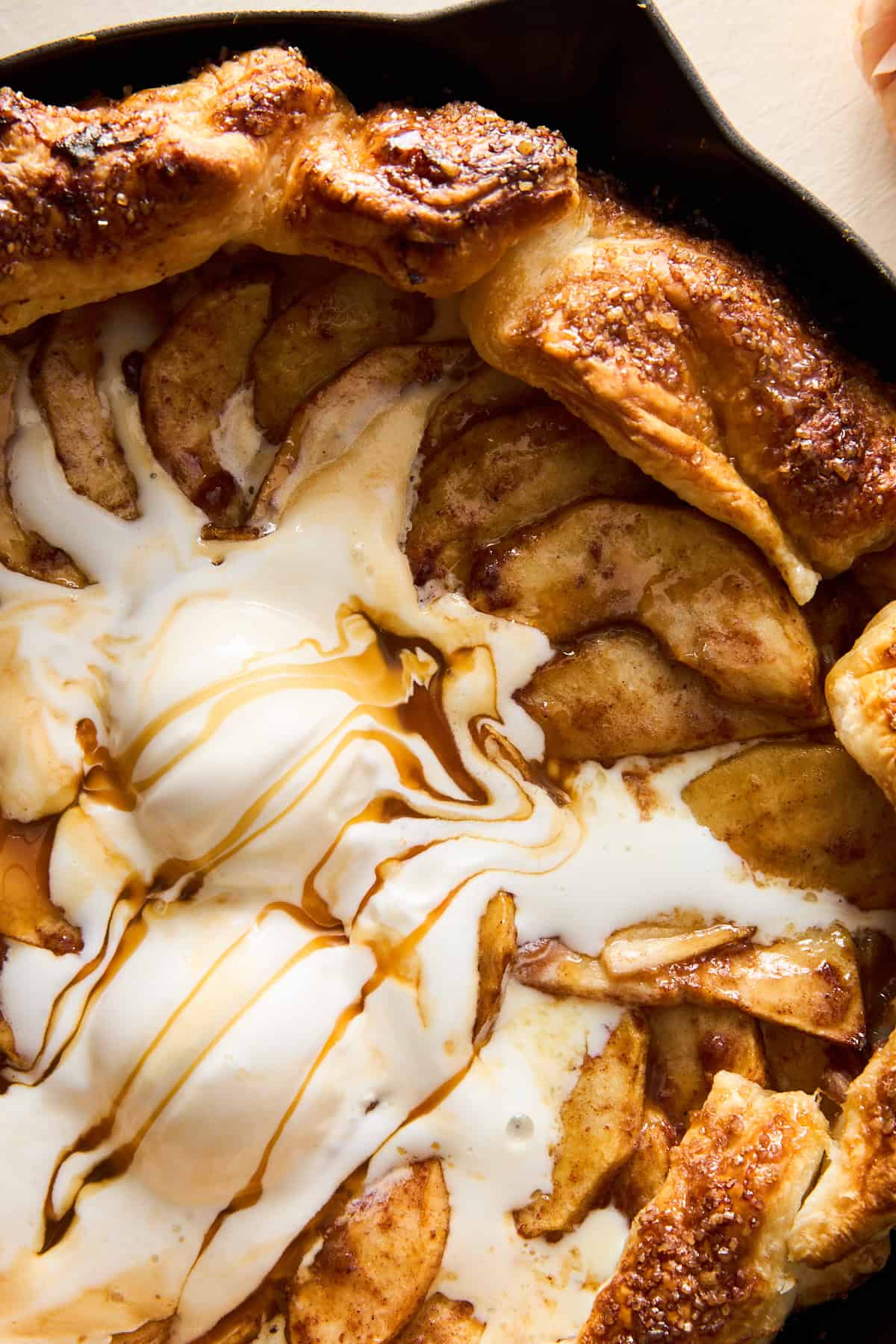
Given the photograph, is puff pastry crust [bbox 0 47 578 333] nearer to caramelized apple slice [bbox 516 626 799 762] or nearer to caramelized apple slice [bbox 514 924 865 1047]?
caramelized apple slice [bbox 516 626 799 762]

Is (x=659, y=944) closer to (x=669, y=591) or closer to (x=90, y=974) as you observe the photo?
(x=669, y=591)

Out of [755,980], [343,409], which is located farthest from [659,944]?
[343,409]

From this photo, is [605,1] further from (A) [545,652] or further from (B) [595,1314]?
(B) [595,1314]

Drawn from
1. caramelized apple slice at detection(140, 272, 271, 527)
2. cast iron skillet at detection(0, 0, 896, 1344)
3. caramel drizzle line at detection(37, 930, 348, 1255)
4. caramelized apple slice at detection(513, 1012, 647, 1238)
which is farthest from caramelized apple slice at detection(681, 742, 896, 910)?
caramelized apple slice at detection(140, 272, 271, 527)

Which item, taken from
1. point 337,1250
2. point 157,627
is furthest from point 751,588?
point 337,1250

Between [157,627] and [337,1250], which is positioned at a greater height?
[157,627]

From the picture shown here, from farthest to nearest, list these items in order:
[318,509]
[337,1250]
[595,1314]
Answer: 1. [318,509]
2. [337,1250]
3. [595,1314]
